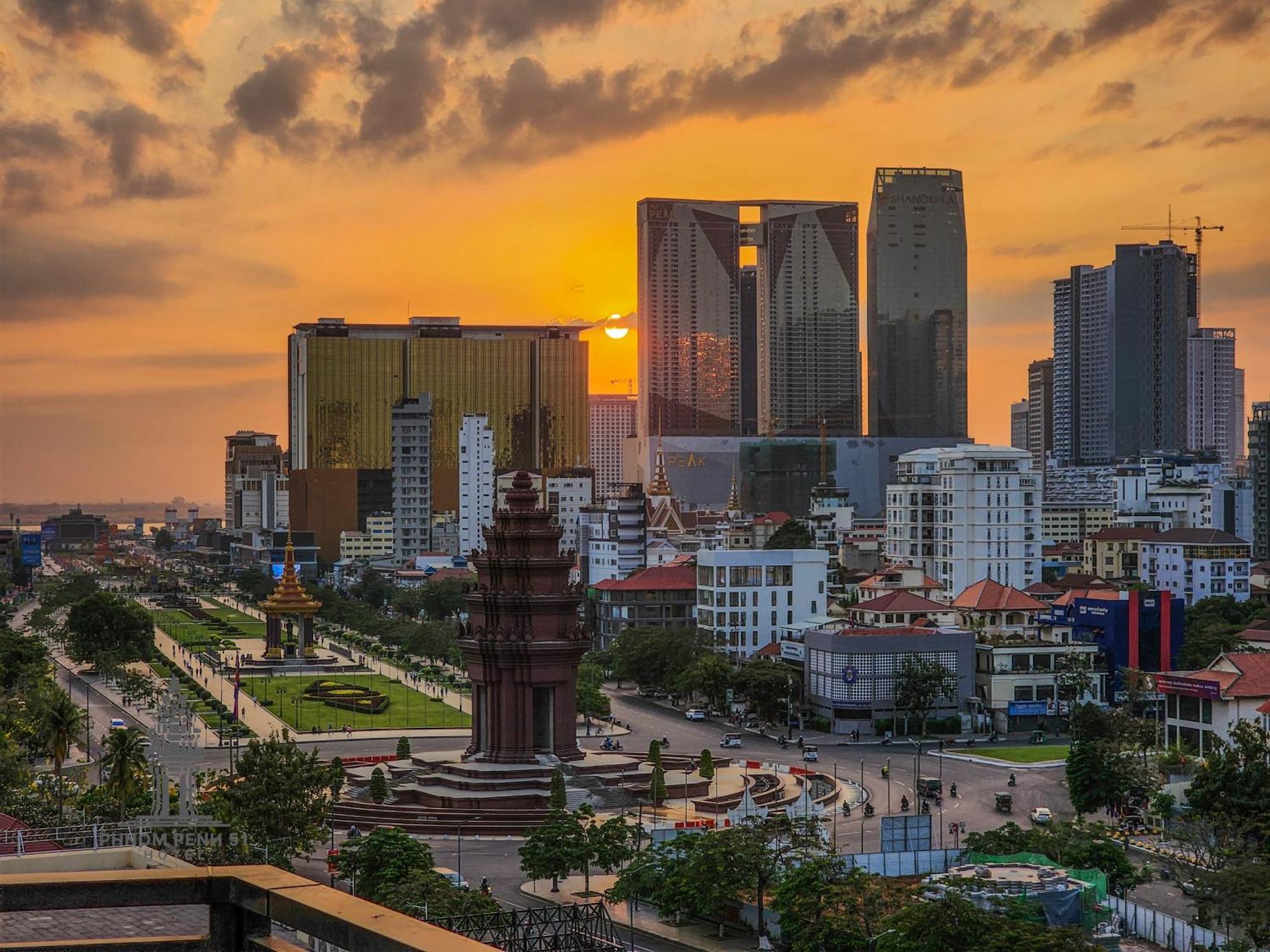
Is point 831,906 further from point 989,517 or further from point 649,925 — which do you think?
point 989,517

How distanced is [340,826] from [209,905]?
170 feet

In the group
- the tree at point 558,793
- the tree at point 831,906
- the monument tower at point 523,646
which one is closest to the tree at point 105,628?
the monument tower at point 523,646

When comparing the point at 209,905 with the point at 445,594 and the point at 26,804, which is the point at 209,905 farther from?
the point at 445,594

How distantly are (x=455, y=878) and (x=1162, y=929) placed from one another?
58.3ft

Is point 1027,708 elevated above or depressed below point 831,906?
below

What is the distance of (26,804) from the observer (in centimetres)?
5341

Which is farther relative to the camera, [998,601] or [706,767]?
[998,601]

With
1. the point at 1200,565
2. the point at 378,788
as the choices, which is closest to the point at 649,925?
the point at 378,788

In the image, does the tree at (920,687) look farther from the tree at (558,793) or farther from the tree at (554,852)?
the tree at (554,852)

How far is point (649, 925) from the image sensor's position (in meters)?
46.7

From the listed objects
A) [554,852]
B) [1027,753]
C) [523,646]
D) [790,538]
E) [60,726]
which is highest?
[790,538]

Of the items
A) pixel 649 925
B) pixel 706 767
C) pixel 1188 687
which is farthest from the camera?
pixel 1188 687

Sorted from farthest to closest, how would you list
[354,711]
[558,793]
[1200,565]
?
[1200,565] → [354,711] → [558,793]

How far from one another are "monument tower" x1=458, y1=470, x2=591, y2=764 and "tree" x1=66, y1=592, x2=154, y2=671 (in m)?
54.3
